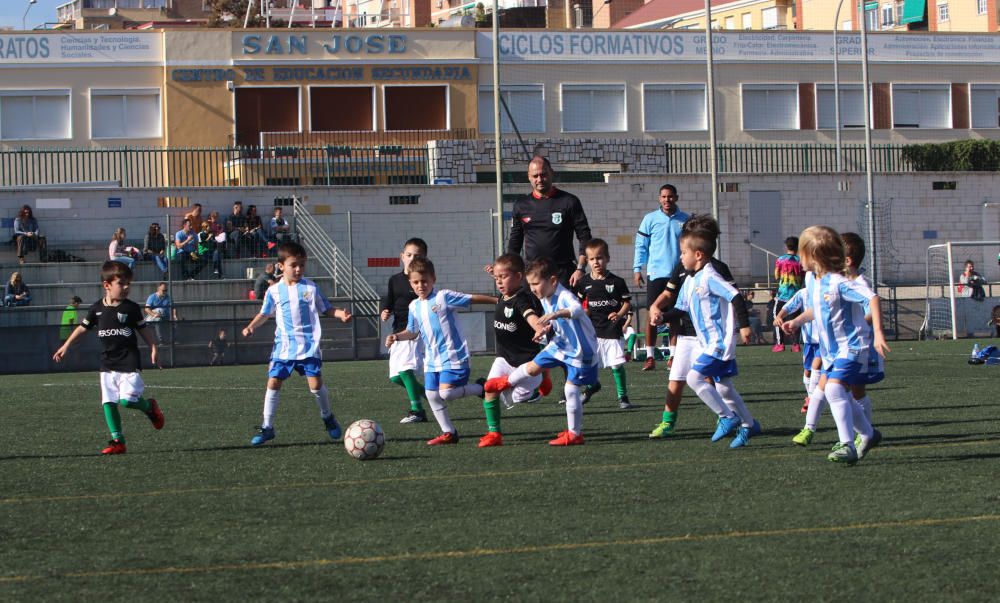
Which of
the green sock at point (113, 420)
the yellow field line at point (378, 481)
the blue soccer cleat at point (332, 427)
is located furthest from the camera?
the blue soccer cleat at point (332, 427)

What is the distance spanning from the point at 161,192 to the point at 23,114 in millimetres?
13364

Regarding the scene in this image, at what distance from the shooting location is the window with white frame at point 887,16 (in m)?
75.7

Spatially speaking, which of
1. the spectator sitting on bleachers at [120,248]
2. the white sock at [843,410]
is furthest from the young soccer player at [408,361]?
the spectator sitting on bleachers at [120,248]

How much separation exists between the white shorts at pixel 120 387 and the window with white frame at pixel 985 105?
150 ft

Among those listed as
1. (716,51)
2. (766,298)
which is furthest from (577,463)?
(716,51)

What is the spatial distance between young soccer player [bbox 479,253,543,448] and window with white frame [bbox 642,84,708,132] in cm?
3813

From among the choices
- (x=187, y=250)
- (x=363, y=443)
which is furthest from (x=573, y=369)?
(x=187, y=250)

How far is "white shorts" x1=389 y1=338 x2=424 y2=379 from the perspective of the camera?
1245 centimetres

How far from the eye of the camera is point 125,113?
44781 mm

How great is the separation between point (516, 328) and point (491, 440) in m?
0.96

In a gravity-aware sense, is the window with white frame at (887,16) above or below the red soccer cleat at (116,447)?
above

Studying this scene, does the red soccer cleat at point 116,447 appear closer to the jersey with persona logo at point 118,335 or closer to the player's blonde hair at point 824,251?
the jersey with persona logo at point 118,335

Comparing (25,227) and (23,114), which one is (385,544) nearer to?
(25,227)

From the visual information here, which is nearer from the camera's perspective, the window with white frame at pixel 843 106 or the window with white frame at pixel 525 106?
the window with white frame at pixel 525 106
